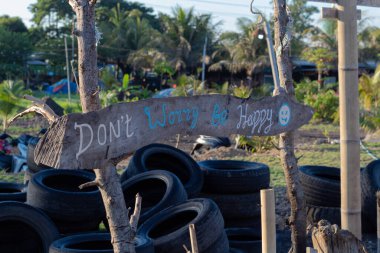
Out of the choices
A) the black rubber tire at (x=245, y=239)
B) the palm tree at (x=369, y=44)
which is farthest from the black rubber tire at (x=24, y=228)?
the palm tree at (x=369, y=44)

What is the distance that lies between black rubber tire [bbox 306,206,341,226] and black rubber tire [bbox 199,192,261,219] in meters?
0.72

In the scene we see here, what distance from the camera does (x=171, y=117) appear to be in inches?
136

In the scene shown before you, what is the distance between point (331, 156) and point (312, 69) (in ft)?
124

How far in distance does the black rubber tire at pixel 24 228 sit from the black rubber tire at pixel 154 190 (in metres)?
1.15

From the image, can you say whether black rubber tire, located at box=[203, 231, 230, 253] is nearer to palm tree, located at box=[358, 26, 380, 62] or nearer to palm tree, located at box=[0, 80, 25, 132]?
palm tree, located at box=[0, 80, 25, 132]

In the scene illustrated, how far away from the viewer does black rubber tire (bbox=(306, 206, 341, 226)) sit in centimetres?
792

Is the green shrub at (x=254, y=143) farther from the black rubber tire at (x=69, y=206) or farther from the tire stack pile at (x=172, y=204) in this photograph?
the black rubber tire at (x=69, y=206)

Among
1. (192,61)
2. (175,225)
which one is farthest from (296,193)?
(192,61)

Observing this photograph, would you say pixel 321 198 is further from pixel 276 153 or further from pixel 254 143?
pixel 254 143

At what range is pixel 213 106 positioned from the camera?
3.75 metres

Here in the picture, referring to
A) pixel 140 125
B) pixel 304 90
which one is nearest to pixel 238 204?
pixel 140 125

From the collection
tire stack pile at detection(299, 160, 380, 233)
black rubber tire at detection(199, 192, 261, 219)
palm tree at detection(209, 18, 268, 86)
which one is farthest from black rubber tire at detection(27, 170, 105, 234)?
palm tree at detection(209, 18, 268, 86)

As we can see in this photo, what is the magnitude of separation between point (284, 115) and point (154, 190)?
157 inches

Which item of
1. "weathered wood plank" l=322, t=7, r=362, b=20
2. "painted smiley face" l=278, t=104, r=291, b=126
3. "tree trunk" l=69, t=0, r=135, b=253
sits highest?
"weathered wood plank" l=322, t=7, r=362, b=20
